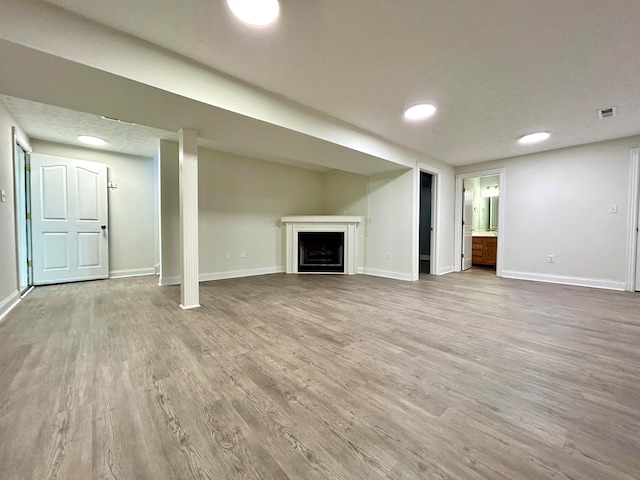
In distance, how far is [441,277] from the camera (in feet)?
16.4

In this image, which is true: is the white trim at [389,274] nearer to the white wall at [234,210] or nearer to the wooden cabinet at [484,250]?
the white wall at [234,210]

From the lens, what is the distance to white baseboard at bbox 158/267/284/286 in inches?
167

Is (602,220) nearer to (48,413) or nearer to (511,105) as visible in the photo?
(511,105)

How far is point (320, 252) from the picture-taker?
18.9 feet

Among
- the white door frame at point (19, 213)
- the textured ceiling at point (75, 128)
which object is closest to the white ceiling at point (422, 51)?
the textured ceiling at point (75, 128)

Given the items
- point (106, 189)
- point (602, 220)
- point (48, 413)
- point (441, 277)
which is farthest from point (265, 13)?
point (602, 220)

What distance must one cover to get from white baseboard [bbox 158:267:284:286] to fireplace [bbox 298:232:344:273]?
0.57 m

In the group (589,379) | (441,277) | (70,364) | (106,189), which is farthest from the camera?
(441,277)

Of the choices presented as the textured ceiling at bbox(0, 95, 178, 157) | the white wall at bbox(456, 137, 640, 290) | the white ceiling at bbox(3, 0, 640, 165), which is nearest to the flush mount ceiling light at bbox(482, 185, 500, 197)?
the white wall at bbox(456, 137, 640, 290)

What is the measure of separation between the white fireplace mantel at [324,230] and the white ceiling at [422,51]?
2477 millimetres

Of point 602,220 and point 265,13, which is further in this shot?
point 602,220

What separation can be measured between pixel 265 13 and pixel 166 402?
231 cm

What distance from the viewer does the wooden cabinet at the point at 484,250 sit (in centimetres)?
637

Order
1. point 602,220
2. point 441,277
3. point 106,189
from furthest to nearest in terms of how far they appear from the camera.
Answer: point 441,277
point 106,189
point 602,220
